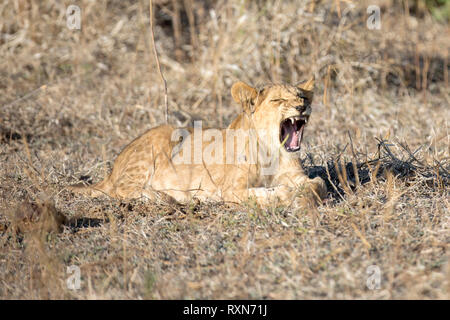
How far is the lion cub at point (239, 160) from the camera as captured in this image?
4363mm

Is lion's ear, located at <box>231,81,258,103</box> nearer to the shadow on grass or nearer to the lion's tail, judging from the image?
the shadow on grass

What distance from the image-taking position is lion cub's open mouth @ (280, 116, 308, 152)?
4531 millimetres

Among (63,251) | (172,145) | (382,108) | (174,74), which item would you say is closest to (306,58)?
(382,108)

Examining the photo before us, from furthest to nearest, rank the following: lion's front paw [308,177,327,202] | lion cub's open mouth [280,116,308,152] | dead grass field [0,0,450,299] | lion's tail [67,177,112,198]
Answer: lion's tail [67,177,112,198] → lion cub's open mouth [280,116,308,152] → lion's front paw [308,177,327,202] → dead grass field [0,0,450,299]

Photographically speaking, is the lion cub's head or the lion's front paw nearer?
the lion's front paw

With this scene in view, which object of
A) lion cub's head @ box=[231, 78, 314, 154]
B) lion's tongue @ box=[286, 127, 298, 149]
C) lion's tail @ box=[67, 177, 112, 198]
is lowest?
lion's tail @ box=[67, 177, 112, 198]

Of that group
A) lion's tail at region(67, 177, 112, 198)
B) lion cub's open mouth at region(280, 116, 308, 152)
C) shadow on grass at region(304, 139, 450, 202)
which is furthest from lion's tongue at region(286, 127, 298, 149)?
lion's tail at region(67, 177, 112, 198)

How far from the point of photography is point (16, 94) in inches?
307

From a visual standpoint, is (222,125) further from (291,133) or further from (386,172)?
(386,172)

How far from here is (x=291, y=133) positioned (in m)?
4.59

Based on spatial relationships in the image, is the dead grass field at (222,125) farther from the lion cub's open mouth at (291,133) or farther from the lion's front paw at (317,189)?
the lion cub's open mouth at (291,133)

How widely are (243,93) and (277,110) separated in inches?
10.9

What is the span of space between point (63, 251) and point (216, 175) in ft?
4.81

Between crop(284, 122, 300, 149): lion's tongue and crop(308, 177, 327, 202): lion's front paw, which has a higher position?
crop(284, 122, 300, 149): lion's tongue
